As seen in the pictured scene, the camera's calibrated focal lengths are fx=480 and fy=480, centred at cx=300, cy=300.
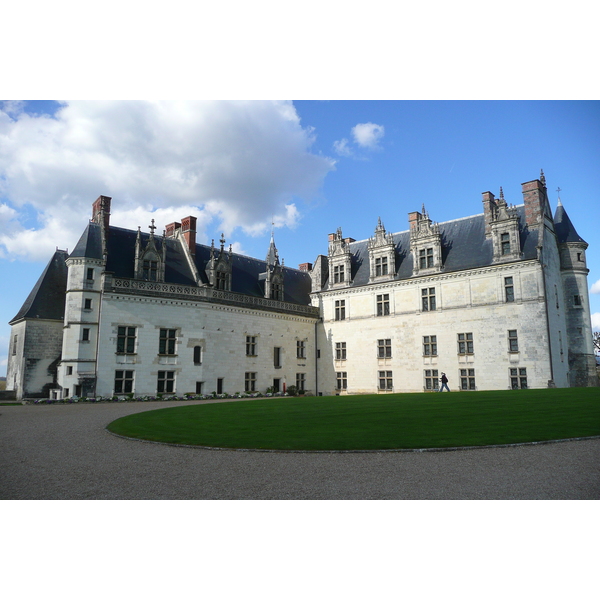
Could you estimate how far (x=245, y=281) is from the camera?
36938mm

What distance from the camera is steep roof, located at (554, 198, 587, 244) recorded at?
32781 mm

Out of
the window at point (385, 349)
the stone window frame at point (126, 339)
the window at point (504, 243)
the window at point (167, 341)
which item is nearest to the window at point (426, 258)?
the window at point (504, 243)

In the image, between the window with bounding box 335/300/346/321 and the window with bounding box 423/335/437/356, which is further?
the window with bounding box 335/300/346/321

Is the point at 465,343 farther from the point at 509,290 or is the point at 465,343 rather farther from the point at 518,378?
the point at 509,290

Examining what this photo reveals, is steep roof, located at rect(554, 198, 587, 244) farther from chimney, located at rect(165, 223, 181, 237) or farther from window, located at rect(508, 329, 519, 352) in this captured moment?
chimney, located at rect(165, 223, 181, 237)

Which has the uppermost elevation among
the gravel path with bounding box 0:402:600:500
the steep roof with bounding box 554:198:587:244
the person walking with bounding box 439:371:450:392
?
the steep roof with bounding box 554:198:587:244

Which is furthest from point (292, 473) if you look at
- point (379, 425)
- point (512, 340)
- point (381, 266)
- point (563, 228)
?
point (563, 228)

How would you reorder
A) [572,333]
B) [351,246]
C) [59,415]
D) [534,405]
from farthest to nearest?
[351,246], [572,333], [59,415], [534,405]

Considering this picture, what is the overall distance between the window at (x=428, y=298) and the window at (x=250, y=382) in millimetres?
12862

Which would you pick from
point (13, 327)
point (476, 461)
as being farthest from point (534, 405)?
point (13, 327)

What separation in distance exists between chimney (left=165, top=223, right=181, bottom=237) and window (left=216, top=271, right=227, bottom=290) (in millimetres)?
5058

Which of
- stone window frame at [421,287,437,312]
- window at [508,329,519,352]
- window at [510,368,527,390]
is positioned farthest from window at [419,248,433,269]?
window at [510,368,527,390]
